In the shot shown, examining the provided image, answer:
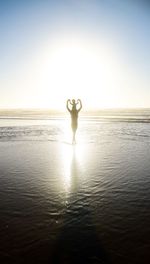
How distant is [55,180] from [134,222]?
3.30 m

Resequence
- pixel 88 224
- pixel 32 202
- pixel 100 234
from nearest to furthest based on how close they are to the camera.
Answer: pixel 100 234 → pixel 88 224 → pixel 32 202

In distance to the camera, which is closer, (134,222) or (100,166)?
(134,222)

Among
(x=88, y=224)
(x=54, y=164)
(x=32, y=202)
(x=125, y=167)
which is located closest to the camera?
(x=88, y=224)

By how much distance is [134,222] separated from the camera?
4.57 metres

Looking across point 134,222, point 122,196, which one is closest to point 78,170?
point 122,196

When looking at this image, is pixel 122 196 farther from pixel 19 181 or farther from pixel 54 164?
pixel 54 164

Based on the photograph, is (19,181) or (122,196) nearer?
(122,196)

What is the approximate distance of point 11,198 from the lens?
5898 mm

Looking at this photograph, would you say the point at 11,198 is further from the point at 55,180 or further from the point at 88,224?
the point at 88,224

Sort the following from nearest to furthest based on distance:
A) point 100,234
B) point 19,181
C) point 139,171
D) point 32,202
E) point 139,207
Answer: point 100,234 → point 139,207 → point 32,202 → point 19,181 → point 139,171

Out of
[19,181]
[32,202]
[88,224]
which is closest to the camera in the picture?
[88,224]

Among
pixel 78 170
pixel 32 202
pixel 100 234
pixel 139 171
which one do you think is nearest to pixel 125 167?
pixel 139 171

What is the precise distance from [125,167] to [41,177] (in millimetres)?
3083

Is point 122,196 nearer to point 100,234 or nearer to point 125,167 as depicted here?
point 100,234
